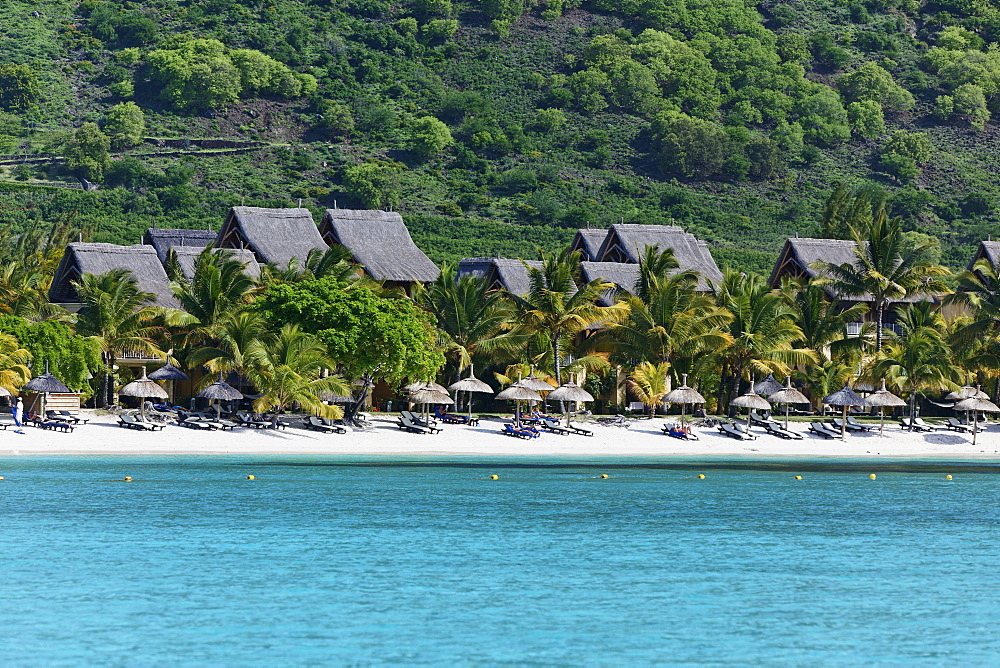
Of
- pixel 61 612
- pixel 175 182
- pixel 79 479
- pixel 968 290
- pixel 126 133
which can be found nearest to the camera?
pixel 61 612

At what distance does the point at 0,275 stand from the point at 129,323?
8.62 meters

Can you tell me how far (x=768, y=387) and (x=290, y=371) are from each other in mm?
16565

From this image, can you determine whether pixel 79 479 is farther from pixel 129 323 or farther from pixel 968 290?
pixel 968 290

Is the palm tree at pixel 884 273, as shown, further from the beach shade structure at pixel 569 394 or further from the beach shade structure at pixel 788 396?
the beach shade structure at pixel 569 394

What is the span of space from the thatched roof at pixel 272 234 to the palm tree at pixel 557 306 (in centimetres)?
1330

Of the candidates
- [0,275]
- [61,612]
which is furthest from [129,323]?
[61,612]

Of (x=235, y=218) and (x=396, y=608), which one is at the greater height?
(x=235, y=218)

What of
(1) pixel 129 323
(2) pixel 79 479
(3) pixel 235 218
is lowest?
(2) pixel 79 479

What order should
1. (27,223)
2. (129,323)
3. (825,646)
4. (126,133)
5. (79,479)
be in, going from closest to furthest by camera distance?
(825,646) < (79,479) < (129,323) < (27,223) < (126,133)

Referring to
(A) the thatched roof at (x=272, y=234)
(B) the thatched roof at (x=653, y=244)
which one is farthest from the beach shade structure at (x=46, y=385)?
(B) the thatched roof at (x=653, y=244)

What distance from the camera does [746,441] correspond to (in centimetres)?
5056

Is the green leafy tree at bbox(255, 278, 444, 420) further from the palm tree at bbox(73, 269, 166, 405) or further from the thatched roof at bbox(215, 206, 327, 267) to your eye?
the thatched roof at bbox(215, 206, 327, 267)

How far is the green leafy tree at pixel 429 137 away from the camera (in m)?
140

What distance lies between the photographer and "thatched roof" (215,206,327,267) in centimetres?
6284
